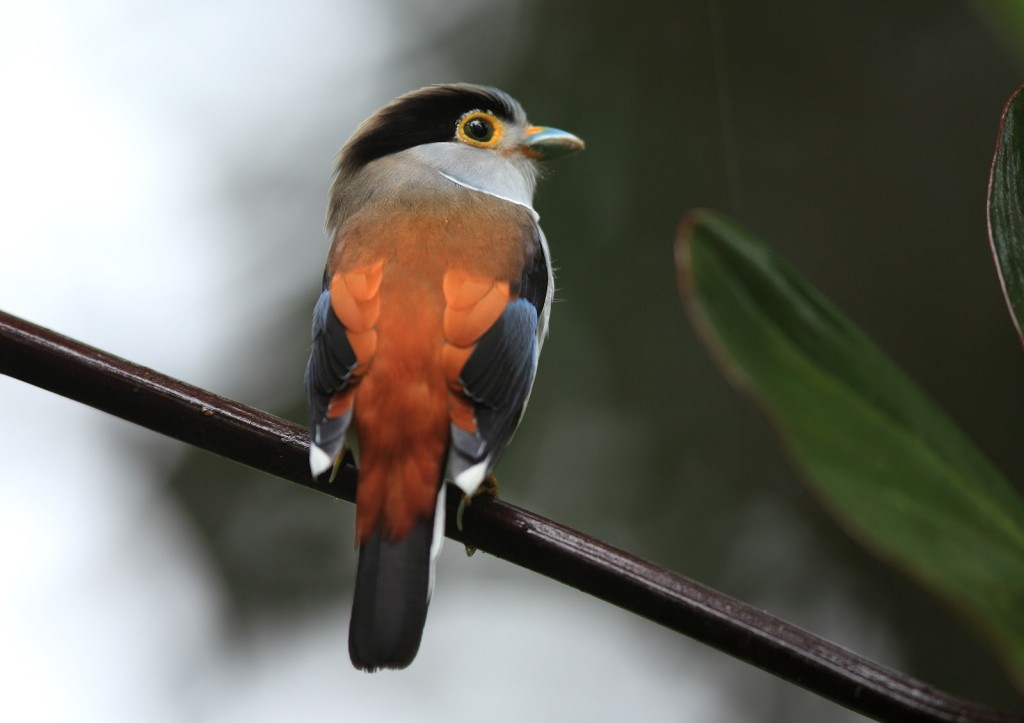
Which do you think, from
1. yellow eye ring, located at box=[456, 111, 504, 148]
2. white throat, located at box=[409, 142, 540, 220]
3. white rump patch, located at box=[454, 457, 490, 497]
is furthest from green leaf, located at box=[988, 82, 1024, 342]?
A: yellow eye ring, located at box=[456, 111, 504, 148]

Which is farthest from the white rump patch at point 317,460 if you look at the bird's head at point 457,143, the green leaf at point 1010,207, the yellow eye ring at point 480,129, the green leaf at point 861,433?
the yellow eye ring at point 480,129

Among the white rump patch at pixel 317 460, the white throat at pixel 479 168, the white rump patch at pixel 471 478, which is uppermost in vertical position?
the white rump patch at pixel 317 460

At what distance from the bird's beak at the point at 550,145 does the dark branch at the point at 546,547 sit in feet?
5.80

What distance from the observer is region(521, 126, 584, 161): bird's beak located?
11.9 feet

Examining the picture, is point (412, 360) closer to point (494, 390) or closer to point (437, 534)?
point (494, 390)

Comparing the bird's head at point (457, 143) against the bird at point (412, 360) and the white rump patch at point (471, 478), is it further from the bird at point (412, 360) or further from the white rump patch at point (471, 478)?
the white rump patch at point (471, 478)

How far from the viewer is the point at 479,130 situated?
142 inches

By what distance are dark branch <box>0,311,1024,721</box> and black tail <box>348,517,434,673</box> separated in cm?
11

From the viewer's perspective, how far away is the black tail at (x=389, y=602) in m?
1.89

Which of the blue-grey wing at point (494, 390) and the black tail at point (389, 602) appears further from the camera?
the blue-grey wing at point (494, 390)

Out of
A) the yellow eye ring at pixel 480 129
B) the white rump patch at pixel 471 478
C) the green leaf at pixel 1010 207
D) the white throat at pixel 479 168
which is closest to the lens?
the green leaf at pixel 1010 207

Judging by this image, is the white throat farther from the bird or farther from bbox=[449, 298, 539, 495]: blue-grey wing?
bbox=[449, 298, 539, 495]: blue-grey wing

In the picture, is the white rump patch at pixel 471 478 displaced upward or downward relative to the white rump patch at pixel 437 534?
upward

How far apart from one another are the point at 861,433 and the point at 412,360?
1326 millimetres
